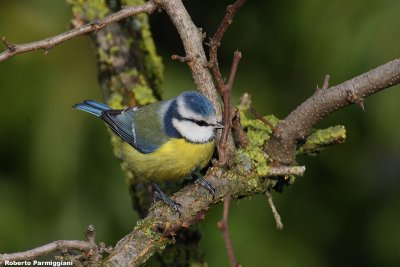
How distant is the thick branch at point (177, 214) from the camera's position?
1.72 metres

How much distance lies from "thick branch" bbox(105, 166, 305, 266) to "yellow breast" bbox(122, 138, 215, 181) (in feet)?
0.77

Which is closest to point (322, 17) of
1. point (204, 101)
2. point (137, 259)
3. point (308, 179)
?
point (308, 179)

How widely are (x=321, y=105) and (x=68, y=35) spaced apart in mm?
756

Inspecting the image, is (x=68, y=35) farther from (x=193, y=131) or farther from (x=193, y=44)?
(x=193, y=131)

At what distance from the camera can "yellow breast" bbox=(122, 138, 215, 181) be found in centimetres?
232

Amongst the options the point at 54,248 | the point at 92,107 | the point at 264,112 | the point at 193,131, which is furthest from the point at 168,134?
the point at 54,248

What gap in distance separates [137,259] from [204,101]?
0.66m

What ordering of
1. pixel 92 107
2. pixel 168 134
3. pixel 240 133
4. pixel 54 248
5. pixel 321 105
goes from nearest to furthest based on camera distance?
pixel 54 248
pixel 321 105
pixel 240 133
pixel 168 134
pixel 92 107

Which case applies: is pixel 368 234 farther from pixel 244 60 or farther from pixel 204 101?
pixel 204 101

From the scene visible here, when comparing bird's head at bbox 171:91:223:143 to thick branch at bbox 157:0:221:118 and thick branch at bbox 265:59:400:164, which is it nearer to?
thick branch at bbox 157:0:221:118

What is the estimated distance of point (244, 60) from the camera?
10.7ft

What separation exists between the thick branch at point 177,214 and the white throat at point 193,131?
256mm

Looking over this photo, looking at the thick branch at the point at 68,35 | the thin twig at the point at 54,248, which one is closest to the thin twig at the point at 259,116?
the thick branch at the point at 68,35

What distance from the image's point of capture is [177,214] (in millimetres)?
1913
